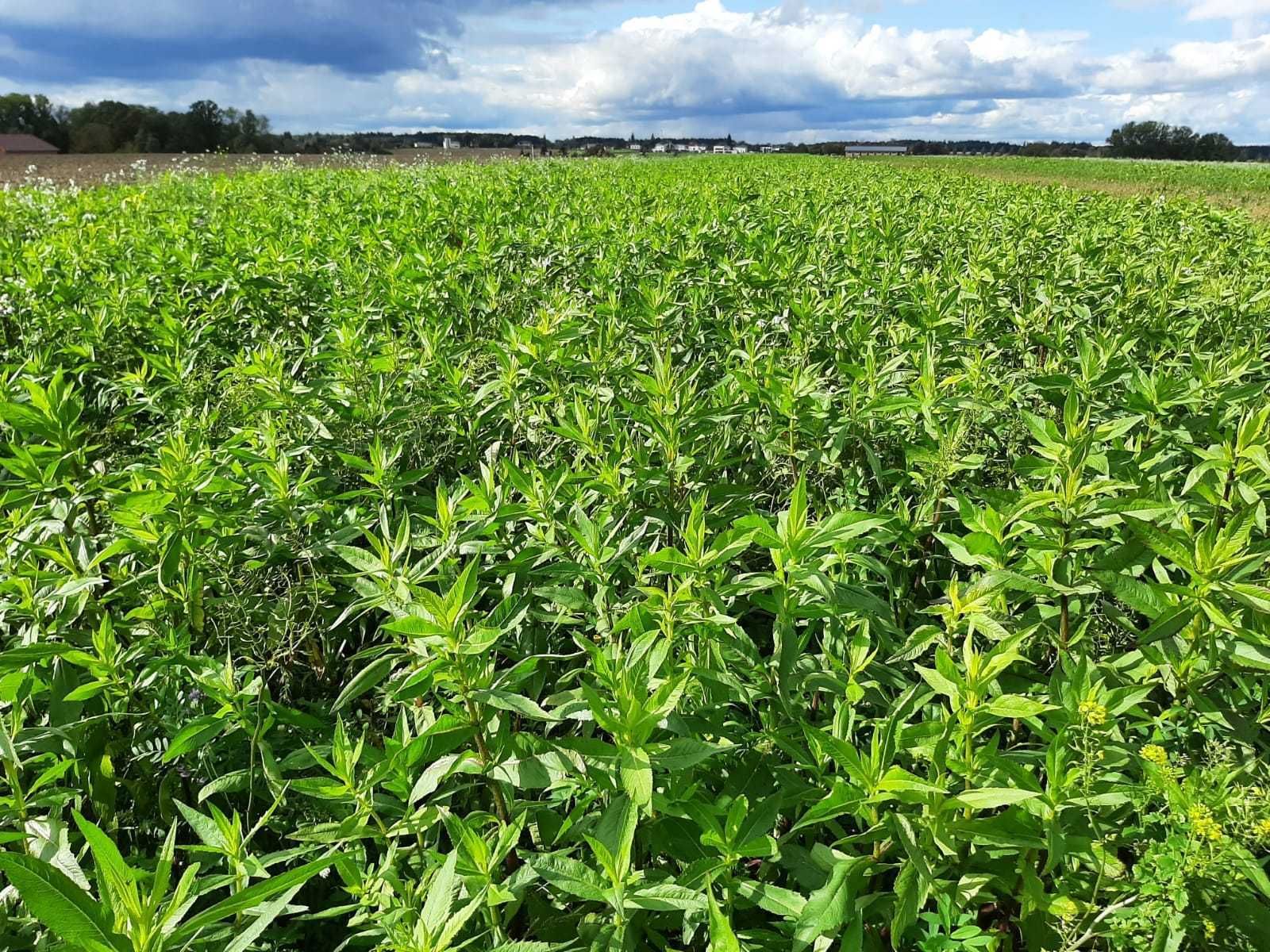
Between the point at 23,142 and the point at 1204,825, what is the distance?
210ft

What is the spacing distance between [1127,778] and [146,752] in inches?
93.9

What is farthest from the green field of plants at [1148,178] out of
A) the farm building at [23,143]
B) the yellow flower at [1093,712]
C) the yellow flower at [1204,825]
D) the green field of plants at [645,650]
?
the farm building at [23,143]

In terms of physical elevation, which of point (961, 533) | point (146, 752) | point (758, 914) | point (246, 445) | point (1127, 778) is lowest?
point (758, 914)

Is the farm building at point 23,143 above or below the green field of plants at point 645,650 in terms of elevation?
above

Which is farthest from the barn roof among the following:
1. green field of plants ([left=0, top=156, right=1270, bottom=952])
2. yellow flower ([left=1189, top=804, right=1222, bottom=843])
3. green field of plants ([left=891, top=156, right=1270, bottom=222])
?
yellow flower ([left=1189, top=804, right=1222, bottom=843])

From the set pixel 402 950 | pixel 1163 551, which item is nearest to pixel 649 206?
pixel 1163 551

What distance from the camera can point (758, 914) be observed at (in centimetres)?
162

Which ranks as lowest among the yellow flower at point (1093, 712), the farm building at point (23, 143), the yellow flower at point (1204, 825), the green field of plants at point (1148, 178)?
the yellow flower at point (1204, 825)

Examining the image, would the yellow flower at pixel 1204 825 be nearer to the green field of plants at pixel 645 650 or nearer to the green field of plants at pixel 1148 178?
the green field of plants at pixel 645 650

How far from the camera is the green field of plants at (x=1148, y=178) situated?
2383 cm

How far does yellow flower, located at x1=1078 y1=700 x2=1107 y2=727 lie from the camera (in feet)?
4.53

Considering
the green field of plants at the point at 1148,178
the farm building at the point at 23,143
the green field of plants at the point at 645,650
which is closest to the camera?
the green field of plants at the point at 645,650

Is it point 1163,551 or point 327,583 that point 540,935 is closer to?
point 327,583

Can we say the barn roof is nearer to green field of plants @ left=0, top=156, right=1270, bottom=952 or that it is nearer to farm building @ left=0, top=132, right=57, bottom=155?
farm building @ left=0, top=132, right=57, bottom=155
